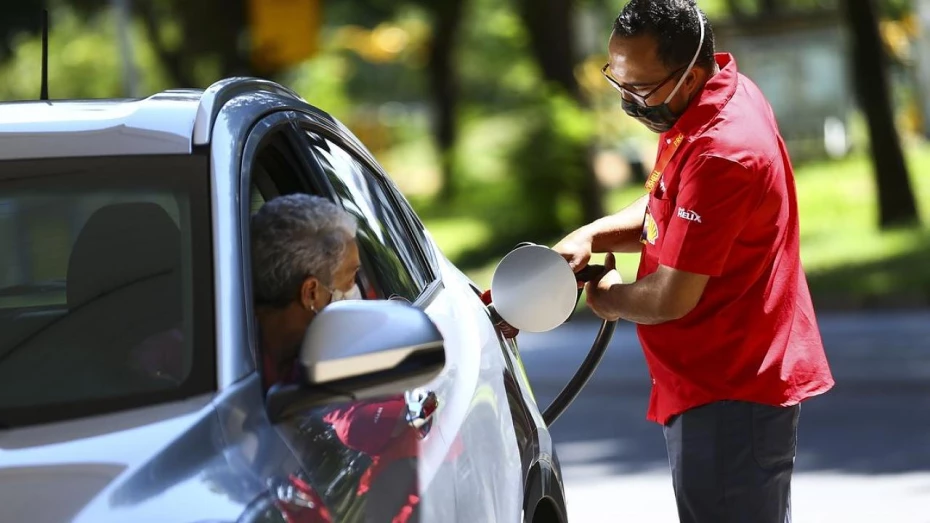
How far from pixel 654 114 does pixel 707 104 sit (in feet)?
0.48

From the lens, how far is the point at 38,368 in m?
2.80

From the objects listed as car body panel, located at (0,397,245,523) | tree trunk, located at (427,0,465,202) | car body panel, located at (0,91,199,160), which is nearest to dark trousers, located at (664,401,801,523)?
car body panel, located at (0,91,199,160)

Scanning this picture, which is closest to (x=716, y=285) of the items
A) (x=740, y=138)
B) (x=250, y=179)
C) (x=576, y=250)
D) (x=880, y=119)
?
(x=740, y=138)

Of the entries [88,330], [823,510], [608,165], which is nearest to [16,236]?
[88,330]

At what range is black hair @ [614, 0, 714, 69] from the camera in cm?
355

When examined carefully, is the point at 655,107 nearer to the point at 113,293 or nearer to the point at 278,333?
the point at 278,333

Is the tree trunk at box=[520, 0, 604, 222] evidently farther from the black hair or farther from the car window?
the black hair

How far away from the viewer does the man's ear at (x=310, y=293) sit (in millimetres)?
3072

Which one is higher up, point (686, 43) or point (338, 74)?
point (686, 43)

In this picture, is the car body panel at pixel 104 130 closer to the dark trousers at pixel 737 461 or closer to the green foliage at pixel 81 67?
the dark trousers at pixel 737 461

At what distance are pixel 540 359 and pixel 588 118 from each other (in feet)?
25.4

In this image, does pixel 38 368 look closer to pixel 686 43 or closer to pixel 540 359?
pixel 686 43

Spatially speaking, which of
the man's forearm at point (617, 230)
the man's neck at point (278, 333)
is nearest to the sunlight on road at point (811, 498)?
the man's forearm at point (617, 230)

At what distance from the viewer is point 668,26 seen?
355 centimetres
